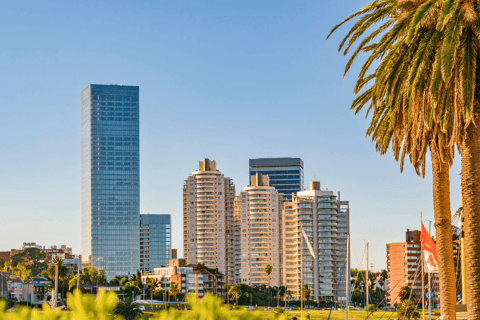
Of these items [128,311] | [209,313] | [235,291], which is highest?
[209,313]

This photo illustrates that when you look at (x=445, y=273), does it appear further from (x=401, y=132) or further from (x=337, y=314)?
(x=337, y=314)

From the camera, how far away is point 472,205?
1794cm

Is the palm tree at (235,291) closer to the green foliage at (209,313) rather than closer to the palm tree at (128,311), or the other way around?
the palm tree at (128,311)

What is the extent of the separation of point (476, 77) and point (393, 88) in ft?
7.45

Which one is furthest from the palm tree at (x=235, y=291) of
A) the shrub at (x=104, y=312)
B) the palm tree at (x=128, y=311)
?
the shrub at (x=104, y=312)

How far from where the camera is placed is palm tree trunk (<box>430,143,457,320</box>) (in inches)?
859

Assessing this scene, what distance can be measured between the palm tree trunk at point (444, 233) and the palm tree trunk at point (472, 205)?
3.44 meters

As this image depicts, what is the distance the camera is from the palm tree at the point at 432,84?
16422 millimetres

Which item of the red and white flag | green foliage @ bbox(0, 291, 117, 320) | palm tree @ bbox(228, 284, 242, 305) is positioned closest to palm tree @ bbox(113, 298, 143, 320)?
green foliage @ bbox(0, 291, 117, 320)

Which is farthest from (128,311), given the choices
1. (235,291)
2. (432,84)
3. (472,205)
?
(235,291)

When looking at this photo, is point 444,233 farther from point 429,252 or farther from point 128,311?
point 128,311

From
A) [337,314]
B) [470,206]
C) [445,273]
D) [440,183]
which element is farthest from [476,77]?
[337,314]

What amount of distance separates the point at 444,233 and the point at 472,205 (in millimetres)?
4091

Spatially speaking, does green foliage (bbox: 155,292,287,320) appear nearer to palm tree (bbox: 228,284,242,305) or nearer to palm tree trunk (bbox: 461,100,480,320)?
palm tree trunk (bbox: 461,100,480,320)
